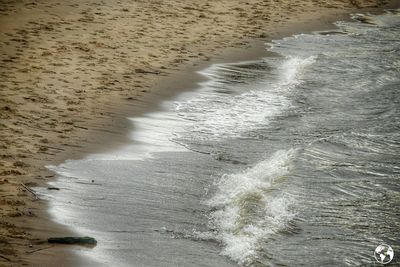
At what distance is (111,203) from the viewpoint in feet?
24.1

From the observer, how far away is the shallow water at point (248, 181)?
21.4ft

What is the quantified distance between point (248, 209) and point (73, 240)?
81.9 inches

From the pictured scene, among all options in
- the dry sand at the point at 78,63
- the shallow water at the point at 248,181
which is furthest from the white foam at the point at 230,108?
the dry sand at the point at 78,63

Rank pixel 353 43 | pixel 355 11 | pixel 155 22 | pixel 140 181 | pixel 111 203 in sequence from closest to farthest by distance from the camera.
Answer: pixel 111 203 < pixel 140 181 < pixel 155 22 < pixel 353 43 < pixel 355 11

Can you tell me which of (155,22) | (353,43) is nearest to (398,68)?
(353,43)

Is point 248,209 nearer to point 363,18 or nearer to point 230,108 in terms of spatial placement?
point 230,108

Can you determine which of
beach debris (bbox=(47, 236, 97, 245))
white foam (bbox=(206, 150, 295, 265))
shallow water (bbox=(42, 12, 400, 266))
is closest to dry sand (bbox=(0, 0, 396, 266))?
beach debris (bbox=(47, 236, 97, 245))

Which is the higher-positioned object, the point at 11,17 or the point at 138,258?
the point at 11,17

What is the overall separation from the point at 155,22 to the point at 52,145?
860 cm

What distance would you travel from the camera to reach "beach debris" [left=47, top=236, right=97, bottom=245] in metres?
6.21

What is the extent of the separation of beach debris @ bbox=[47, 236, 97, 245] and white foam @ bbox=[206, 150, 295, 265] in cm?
129

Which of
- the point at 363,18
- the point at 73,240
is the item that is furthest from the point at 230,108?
the point at 363,18

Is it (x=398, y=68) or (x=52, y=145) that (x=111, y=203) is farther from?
(x=398, y=68)

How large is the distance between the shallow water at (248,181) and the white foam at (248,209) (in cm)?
1
